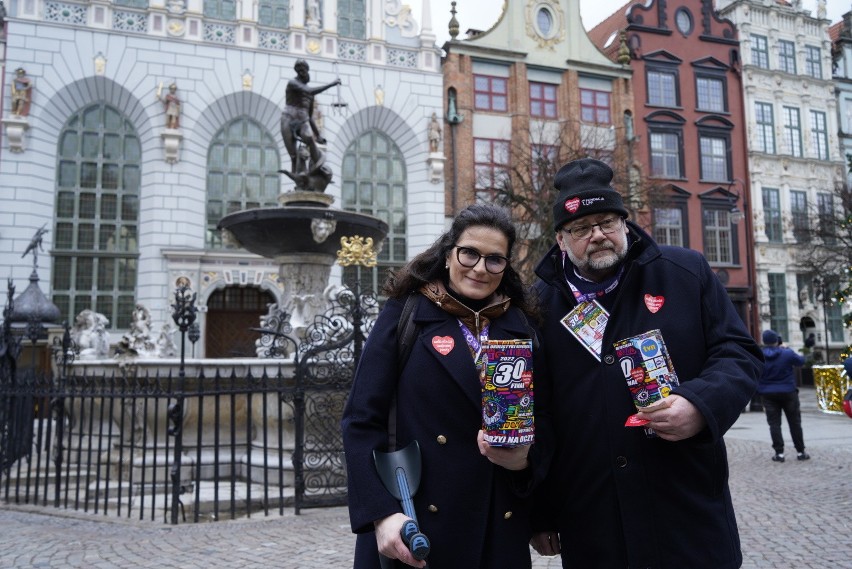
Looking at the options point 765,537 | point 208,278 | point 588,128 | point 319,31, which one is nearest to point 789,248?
point 588,128

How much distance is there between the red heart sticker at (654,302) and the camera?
2564mm

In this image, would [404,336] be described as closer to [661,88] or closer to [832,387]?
[832,387]

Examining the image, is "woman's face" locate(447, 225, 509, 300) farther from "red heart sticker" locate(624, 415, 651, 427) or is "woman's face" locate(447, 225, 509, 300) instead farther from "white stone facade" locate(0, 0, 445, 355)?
"white stone facade" locate(0, 0, 445, 355)

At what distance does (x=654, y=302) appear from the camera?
2576 mm

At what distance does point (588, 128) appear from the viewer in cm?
2870

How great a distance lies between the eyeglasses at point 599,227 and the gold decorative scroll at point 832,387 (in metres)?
5.44

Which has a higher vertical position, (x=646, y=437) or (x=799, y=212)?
(x=799, y=212)

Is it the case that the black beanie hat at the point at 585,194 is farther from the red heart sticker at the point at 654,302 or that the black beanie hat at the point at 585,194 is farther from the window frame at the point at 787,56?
the window frame at the point at 787,56

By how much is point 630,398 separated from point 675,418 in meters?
0.24

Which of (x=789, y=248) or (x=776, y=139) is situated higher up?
(x=776, y=139)

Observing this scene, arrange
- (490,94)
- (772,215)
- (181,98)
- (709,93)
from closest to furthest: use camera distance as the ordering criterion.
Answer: (181,98) < (490,94) < (709,93) < (772,215)

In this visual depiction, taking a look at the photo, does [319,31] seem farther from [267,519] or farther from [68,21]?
[267,519]

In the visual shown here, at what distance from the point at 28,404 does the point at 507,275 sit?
7.67 metres

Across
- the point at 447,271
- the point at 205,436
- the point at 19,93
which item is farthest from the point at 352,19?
the point at 447,271
